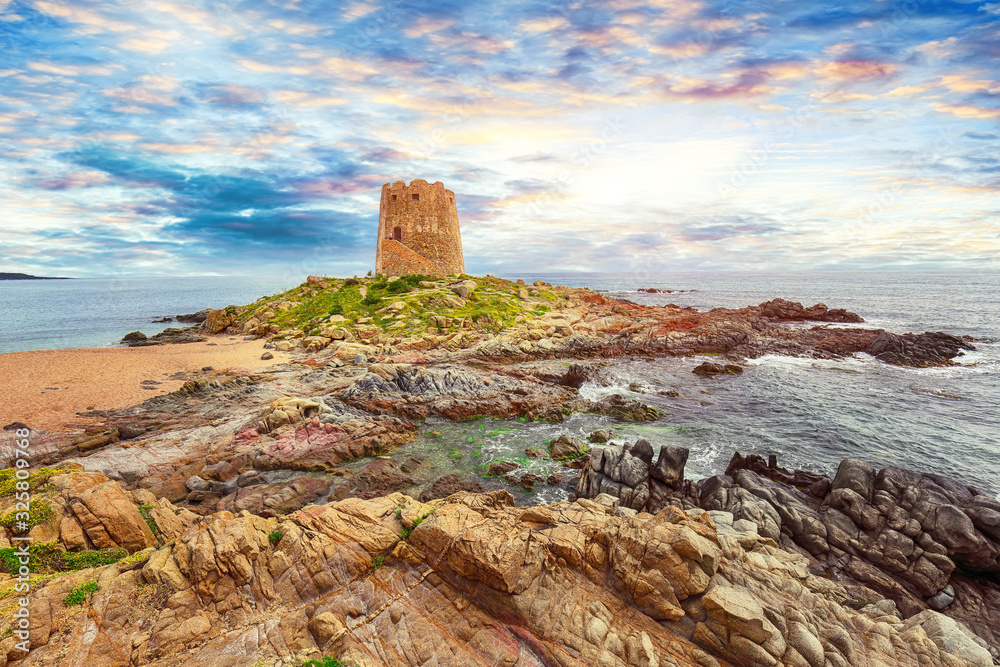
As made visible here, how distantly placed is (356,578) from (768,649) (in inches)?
304

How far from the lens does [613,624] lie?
7.79m

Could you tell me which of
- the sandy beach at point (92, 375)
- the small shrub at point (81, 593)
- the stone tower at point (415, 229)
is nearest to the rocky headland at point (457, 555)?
the small shrub at point (81, 593)

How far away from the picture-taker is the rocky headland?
7344mm

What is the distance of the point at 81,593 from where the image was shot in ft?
24.1

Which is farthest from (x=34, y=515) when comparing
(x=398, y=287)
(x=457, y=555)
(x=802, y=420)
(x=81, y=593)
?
(x=398, y=287)

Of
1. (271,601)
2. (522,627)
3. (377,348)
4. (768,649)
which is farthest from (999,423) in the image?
(377,348)

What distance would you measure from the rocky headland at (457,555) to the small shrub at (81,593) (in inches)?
1.7

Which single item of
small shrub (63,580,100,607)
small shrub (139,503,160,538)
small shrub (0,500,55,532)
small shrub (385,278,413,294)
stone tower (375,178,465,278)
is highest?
stone tower (375,178,465,278)

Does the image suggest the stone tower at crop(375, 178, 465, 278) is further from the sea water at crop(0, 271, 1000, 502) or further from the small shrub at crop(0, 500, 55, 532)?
the small shrub at crop(0, 500, 55, 532)

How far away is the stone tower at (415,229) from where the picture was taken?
5469 centimetres

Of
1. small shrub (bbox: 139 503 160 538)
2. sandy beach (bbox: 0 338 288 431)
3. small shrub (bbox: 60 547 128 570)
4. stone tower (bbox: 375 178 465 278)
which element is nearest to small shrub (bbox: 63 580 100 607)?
small shrub (bbox: 60 547 128 570)

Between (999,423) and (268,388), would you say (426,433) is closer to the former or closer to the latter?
(268,388)

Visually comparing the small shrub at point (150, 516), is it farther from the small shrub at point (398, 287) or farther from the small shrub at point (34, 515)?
the small shrub at point (398, 287)

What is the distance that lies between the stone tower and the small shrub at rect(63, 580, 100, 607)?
48304 mm
